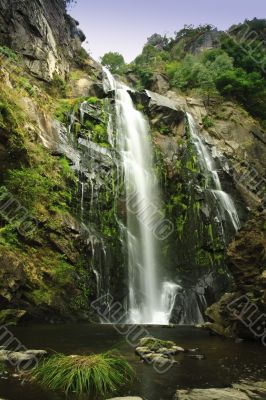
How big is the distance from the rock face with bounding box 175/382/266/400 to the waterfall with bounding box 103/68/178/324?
1161 cm

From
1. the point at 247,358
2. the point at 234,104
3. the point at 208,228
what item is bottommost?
the point at 247,358

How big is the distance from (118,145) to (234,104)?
59.9 feet

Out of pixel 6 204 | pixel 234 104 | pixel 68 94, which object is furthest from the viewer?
pixel 234 104

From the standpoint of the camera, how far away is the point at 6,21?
97.0 ft

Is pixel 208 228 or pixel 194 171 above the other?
pixel 194 171

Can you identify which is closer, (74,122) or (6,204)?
(6,204)

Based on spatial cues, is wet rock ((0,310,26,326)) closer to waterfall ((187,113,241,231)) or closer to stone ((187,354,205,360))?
stone ((187,354,205,360))

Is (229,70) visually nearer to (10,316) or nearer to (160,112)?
(160,112)

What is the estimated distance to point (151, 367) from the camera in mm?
9117

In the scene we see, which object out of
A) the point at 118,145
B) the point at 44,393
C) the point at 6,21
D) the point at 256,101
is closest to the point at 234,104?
the point at 256,101

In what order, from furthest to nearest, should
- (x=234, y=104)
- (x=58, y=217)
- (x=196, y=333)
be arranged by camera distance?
(x=234, y=104) → (x=58, y=217) → (x=196, y=333)

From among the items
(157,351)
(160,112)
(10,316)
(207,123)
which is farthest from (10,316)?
(207,123)

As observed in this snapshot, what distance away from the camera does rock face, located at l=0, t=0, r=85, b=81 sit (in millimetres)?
29672

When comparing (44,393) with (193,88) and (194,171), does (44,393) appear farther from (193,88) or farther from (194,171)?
(193,88)
